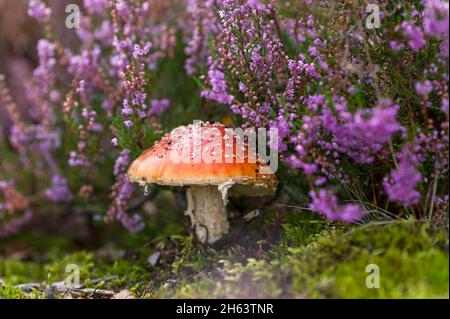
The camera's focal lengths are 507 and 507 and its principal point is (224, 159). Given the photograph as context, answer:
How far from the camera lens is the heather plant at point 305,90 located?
2207mm

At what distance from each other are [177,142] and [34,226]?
9.94ft

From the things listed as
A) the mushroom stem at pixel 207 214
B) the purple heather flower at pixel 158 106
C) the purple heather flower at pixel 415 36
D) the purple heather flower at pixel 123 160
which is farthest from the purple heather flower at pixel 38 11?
the purple heather flower at pixel 415 36

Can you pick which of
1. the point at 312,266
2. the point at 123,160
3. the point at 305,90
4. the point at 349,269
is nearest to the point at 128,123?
the point at 123,160

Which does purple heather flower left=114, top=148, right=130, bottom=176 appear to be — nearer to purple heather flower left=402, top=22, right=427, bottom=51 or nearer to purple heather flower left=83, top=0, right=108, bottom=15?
purple heather flower left=83, top=0, right=108, bottom=15

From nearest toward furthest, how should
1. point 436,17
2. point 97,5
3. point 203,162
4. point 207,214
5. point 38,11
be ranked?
point 436,17
point 203,162
point 207,214
point 38,11
point 97,5

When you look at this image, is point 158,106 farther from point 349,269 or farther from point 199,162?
point 349,269

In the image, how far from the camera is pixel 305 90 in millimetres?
2631

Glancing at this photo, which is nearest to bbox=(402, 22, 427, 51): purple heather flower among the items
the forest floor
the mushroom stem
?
the forest floor

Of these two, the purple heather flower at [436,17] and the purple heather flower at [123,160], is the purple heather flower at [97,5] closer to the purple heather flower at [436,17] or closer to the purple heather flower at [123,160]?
the purple heather flower at [123,160]

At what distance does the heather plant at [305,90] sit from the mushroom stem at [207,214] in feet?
1.44

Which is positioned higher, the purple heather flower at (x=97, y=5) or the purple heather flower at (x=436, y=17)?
the purple heather flower at (x=97, y=5)

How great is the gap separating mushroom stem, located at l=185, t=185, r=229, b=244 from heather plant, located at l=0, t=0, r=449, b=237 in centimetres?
44

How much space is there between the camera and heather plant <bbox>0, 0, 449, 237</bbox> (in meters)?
2.21

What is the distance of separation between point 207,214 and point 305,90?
98cm
